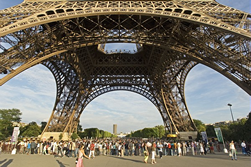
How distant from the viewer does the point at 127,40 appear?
56.6ft

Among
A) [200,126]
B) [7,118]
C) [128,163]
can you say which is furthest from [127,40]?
[200,126]

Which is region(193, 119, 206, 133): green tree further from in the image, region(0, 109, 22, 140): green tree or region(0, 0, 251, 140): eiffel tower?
region(0, 109, 22, 140): green tree

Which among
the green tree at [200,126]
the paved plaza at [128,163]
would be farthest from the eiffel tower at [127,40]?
the green tree at [200,126]

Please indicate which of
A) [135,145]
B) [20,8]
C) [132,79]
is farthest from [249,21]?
[132,79]

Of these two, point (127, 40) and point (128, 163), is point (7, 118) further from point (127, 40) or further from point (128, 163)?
point (128, 163)

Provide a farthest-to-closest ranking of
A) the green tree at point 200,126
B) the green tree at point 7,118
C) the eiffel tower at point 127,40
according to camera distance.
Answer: the green tree at point 200,126 < the green tree at point 7,118 < the eiffel tower at point 127,40

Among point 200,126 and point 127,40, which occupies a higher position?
point 127,40

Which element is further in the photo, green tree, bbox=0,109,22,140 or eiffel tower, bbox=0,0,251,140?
green tree, bbox=0,109,22,140

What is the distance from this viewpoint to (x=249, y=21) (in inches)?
491

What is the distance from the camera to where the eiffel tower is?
1287 centimetres

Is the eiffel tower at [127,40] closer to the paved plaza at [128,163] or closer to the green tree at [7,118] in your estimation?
the paved plaza at [128,163]

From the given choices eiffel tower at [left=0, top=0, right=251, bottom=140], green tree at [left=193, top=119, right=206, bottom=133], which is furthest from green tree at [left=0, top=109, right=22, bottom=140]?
green tree at [left=193, top=119, right=206, bottom=133]

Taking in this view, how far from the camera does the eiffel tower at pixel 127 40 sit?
507 inches

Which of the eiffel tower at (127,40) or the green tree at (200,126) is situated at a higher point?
the eiffel tower at (127,40)
